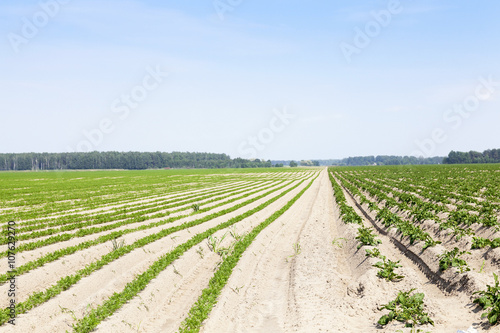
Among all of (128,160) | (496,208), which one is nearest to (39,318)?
(496,208)

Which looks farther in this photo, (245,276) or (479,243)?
(479,243)

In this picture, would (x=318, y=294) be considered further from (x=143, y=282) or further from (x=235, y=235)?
(x=235, y=235)

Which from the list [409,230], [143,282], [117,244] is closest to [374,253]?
[409,230]

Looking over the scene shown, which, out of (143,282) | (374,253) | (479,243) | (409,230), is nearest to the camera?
(143,282)

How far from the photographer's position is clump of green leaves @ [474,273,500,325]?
222 inches

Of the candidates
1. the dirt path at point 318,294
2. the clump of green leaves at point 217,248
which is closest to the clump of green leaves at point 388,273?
the dirt path at point 318,294

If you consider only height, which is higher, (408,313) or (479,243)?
(479,243)

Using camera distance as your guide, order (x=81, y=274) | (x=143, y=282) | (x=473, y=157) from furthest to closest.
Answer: (x=473, y=157)
(x=81, y=274)
(x=143, y=282)

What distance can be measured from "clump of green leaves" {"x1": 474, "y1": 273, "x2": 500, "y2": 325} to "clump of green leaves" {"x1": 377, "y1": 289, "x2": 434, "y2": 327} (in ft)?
2.96

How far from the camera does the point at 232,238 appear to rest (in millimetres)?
13977

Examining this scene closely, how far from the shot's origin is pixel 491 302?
6.02 m

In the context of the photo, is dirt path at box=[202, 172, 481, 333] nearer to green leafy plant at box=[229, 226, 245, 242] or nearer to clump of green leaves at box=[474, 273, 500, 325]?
clump of green leaves at box=[474, 273, 500, 325]

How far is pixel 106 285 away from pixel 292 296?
4.51m

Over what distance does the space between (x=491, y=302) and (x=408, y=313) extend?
1415 mm
